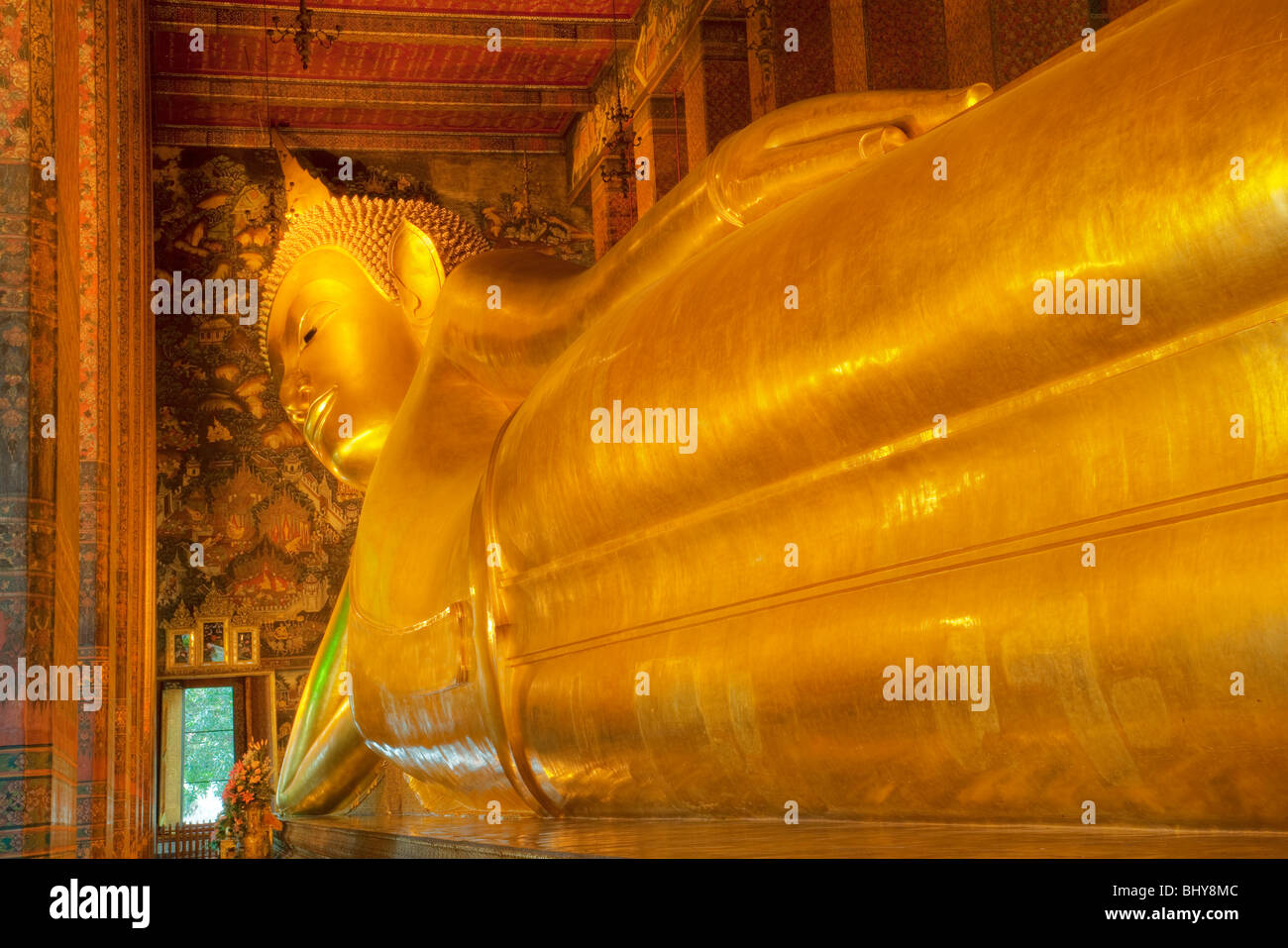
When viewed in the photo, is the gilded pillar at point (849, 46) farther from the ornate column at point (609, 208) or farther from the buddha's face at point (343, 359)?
the buddha's face at point (343, 359)

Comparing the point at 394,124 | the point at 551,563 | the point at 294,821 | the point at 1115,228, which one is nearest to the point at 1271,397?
the point at 1115,228

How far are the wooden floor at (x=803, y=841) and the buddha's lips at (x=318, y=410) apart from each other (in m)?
1.57

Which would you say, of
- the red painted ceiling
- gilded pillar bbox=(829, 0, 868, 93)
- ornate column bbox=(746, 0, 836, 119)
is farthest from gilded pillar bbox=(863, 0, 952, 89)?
the red painted ceiling

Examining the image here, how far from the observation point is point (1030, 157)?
1140 millimetres

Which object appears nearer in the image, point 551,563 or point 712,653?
point 712,653

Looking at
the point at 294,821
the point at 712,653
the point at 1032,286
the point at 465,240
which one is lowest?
the point at 294,821

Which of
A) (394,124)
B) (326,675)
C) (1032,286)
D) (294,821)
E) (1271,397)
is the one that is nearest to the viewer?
(1271,397)

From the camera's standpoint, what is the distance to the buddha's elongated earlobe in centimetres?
309

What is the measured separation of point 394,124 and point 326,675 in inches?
387

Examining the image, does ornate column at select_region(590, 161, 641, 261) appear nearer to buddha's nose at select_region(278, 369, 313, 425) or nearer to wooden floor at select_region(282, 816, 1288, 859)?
buddha's nose at select_region(278, 369, 313, 425)

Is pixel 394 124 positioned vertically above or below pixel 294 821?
above

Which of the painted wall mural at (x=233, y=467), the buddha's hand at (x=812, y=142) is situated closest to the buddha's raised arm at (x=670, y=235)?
the buddha's hand at (x=812, y=142)

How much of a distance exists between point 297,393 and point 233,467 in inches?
324
